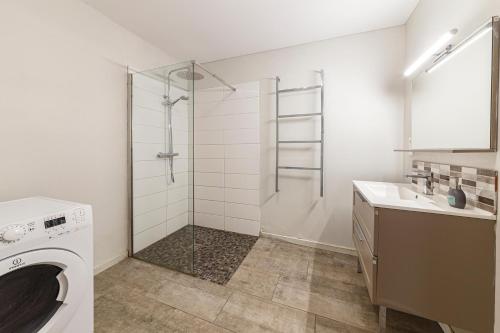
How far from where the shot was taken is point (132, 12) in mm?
1778

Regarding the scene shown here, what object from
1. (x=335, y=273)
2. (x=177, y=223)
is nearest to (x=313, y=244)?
(x=335, y=273)

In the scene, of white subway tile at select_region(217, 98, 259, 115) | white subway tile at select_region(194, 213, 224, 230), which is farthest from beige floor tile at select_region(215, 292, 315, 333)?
white subway tile at select_region(217, 98, 259, 115)

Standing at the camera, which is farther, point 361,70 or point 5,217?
point 361,70

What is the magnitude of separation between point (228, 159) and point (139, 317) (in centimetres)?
180

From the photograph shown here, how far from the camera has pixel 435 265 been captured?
1.01 m

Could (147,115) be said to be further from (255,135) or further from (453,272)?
(453,272)

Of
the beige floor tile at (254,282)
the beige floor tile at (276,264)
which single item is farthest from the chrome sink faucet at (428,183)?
the beige floor tile at (254,282)

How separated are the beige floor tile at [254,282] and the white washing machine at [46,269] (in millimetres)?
1015

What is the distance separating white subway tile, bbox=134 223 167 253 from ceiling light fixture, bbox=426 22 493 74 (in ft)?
9.66

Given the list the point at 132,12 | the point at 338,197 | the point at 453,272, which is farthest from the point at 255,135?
the point at 453,272

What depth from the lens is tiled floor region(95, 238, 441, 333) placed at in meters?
1.29

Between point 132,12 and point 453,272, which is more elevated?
point 132,12

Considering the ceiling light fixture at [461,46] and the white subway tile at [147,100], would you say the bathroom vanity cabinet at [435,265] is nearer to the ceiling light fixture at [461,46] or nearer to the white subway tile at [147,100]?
the ceiling light fixture at [461,46]

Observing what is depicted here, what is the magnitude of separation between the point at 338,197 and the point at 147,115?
2.31 m
